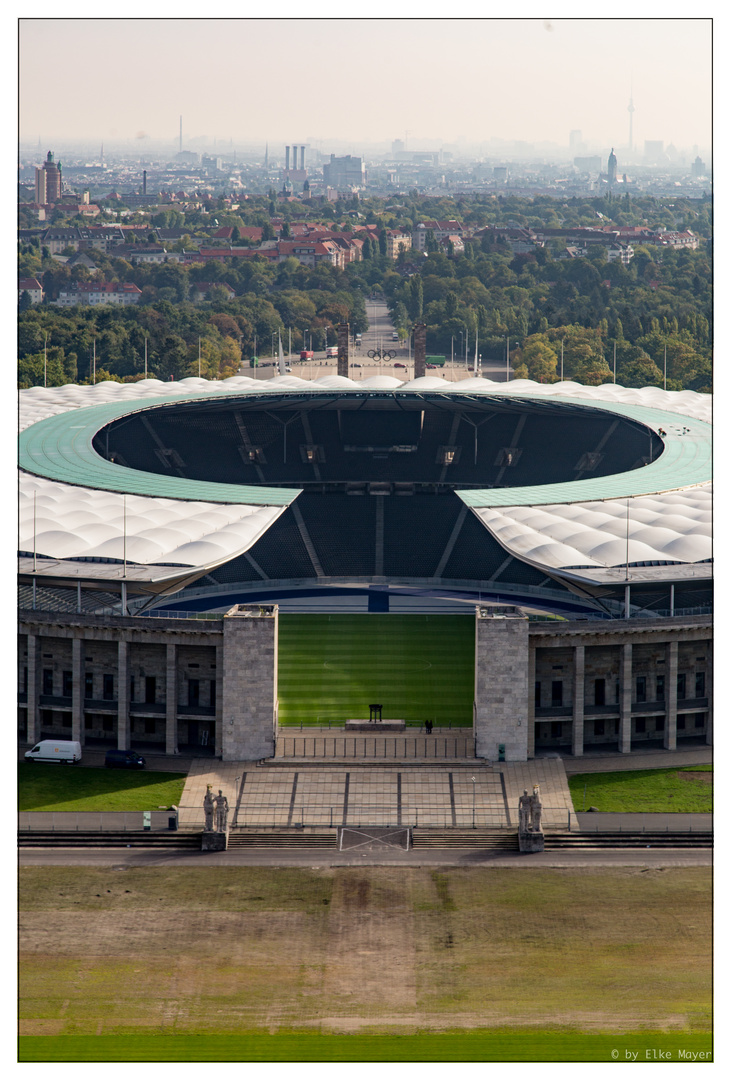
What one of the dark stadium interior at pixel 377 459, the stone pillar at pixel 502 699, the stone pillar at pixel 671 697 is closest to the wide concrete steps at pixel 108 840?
the stone pillar at pixel 502 699

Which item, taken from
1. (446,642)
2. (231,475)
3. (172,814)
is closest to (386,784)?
(172,814)

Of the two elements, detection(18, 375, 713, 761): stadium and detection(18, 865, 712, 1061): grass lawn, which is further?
detection(18, 375, 713, 761): stadium

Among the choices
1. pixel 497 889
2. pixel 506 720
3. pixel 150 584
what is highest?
pixel 150 584

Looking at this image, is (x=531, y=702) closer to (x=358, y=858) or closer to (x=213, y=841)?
(x=358, y=858)

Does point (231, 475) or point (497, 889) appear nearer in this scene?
point (497, 889)

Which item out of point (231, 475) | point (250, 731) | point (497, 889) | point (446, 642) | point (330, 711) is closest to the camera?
point (497, 889)

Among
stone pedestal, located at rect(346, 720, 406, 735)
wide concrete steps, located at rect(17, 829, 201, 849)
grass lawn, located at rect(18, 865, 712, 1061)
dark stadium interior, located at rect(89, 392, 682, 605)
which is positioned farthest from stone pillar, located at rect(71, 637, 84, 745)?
dark stadium interior, located at rect(89, 392, 682, 605)

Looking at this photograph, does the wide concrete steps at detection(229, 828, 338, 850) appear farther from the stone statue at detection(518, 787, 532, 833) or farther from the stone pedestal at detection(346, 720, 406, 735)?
the stone pedestal at detection(346, 720, 406, 735)

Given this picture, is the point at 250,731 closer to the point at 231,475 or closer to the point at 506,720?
the point at 506,720
